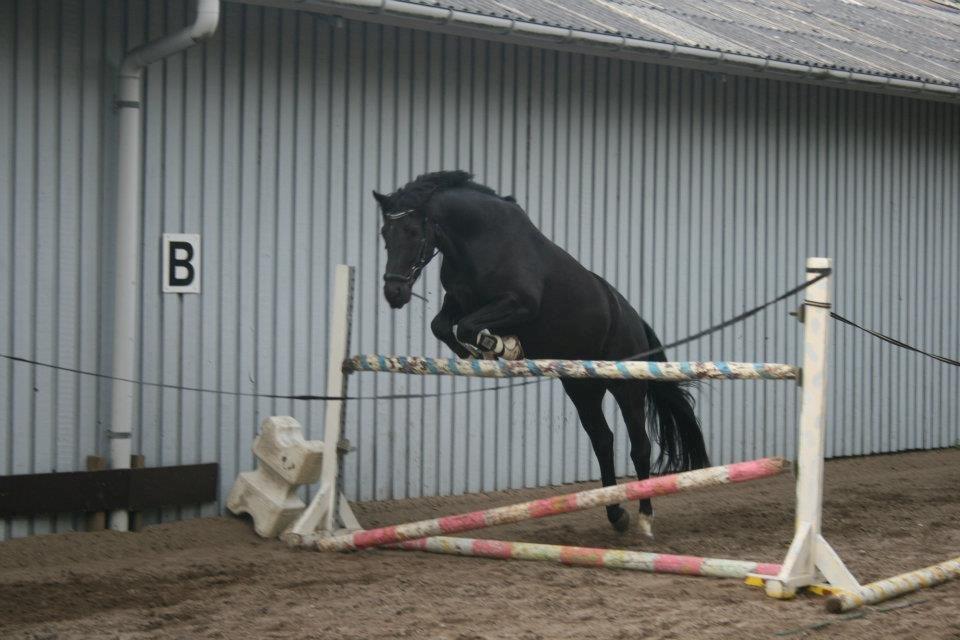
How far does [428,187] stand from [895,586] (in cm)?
305

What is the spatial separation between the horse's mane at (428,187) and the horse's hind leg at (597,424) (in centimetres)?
130

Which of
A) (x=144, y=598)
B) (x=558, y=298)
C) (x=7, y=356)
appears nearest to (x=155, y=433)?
(x=7, y=356)

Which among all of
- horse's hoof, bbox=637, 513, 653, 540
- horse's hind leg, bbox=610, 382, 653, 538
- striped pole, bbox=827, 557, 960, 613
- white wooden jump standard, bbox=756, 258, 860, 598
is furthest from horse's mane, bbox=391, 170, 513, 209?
striped pole, bbox=827, 557, 960, 613

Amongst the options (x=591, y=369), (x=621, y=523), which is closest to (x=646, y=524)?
(x=621, y=523)

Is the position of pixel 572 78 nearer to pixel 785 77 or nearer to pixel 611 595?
pixel 785 77

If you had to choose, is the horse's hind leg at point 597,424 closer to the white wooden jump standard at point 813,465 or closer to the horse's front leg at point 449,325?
the horse's front leg at point 449,325

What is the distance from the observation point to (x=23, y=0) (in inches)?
286

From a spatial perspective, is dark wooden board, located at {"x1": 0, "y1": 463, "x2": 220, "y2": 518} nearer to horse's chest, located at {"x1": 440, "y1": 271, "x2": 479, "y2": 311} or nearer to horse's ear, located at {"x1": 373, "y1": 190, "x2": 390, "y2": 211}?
horse's chest, located at {"x1": 440, "y1": 271, "x2": 479, "y2": 311}

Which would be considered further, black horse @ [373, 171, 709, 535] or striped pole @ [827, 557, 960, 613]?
black horse @ [373, 171, 709, 535]

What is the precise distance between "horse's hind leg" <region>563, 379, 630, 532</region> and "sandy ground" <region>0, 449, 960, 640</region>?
5.4 inches

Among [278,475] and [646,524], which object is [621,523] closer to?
[646,524]

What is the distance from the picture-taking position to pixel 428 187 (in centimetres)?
711

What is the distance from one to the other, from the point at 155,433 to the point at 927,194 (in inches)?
313

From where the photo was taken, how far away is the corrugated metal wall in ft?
24.5
